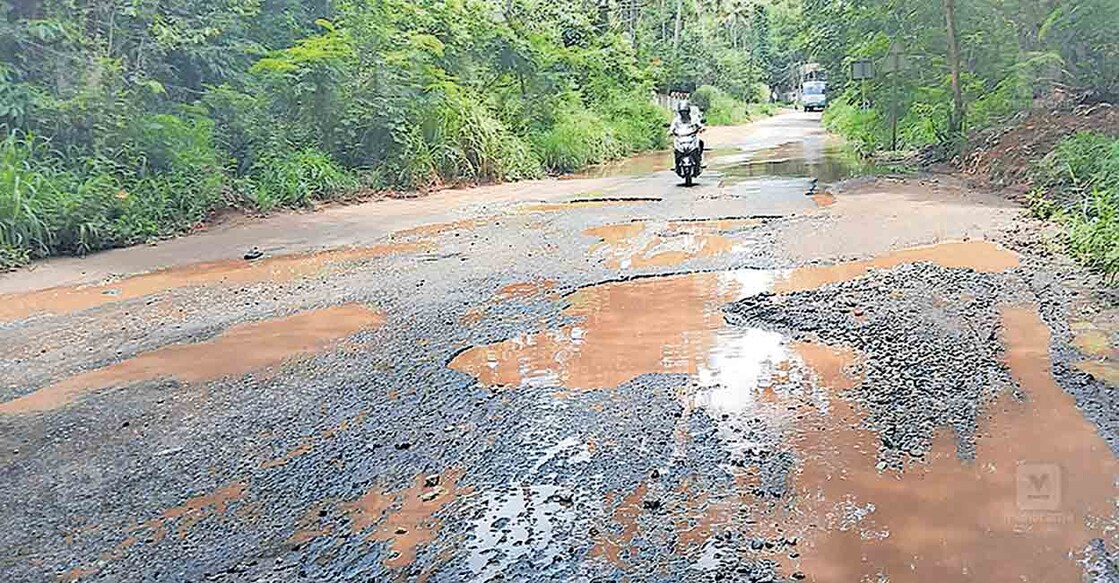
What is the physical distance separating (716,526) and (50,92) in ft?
40.9

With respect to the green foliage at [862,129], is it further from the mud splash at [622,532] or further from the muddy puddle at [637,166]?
the mud splash at [622,532]

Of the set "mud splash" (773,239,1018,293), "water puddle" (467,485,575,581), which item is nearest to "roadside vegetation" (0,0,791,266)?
"mud splash" (773,239,1018,293)

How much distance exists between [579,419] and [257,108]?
1280cm

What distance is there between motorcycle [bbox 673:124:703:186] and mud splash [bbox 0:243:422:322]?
6555 millimetres

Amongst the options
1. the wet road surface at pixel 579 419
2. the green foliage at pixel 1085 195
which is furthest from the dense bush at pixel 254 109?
the green foliage at pixel 1085 195

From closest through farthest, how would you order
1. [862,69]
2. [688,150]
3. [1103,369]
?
Answer: [1103,369]
[688,150]
[862,69]

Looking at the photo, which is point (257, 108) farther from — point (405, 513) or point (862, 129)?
point (862, 129)

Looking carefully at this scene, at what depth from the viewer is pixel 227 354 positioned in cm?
586

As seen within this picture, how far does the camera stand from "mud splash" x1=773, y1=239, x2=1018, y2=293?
22.7 feet

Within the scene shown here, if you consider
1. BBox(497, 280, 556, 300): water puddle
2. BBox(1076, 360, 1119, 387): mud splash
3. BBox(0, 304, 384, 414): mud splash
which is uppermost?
BBox(0, 304, 384, 414): mud splash

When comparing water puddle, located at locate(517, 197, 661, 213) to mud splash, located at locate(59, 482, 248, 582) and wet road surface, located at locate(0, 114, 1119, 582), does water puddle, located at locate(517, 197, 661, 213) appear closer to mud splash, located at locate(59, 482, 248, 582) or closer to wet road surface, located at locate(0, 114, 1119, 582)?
wet road surface, located at locate(0, 114, 1119, 582)

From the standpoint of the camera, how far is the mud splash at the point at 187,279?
778 cm

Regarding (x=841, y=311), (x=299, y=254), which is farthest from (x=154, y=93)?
(x=841, y=311)

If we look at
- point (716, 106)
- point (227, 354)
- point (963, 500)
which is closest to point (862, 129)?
point (227, 354)
